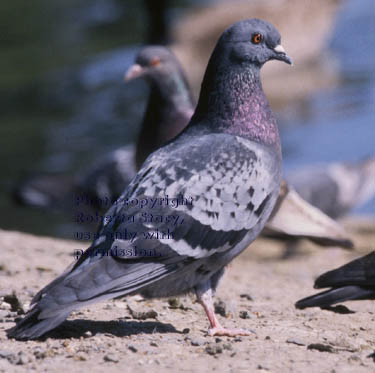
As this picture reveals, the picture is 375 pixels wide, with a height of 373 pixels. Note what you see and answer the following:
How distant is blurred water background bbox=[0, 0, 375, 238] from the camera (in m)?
11.1

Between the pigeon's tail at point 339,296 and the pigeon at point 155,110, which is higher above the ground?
the pigeon at point 155,110

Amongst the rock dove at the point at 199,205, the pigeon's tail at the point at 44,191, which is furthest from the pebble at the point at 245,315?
the pigeon's tail at the point at 44,191

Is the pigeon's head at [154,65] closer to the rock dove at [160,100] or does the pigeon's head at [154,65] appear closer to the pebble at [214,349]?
the rock dove at [160,100]

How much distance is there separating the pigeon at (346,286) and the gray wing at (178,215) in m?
0.59

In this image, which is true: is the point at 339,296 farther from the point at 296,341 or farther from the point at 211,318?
the point at 211,318

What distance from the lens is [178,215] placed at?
4070 millimetres

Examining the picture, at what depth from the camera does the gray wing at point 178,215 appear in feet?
12.8

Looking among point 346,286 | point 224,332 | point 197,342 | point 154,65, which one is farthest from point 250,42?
point 154,65

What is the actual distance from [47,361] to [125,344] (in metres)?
0.42

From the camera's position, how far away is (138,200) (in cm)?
407

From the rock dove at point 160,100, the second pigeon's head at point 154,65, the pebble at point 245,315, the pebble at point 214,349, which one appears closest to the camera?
the pebble at point 214,349

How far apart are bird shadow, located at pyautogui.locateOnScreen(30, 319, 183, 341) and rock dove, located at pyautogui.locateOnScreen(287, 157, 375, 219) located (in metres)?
4.56

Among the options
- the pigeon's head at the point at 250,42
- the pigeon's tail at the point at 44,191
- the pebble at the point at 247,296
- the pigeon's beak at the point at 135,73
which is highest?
the pigeon's head at the point at 250,42

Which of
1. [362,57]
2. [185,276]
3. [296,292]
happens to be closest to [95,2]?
[362,57]
